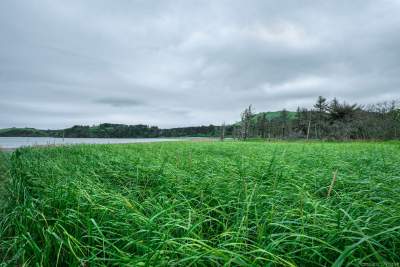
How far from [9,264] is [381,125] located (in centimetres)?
5564

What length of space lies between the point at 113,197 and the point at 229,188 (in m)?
1.61

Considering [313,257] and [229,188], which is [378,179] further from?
[313,257]

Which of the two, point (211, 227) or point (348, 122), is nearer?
point (211, 227)

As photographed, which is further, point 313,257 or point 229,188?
point 229,188

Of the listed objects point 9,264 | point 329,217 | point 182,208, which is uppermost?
point 329,217

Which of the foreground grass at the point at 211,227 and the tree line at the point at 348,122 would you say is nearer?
the foreground grass at the point at 211,227

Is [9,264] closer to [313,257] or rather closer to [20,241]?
[20,241]

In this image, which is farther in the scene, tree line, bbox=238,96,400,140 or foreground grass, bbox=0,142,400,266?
tree line, bbox=238,96,400,140

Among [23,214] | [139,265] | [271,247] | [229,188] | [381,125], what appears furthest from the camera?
[381,125]

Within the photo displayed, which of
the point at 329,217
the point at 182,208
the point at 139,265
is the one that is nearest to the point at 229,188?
the point at 182,208

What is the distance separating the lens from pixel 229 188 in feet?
10.7

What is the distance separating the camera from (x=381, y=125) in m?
43.2

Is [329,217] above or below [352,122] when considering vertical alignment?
below

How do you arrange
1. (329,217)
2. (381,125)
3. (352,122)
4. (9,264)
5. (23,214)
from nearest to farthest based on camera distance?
(9,264), (329,217), (23,214), (381,125), (352,122)
